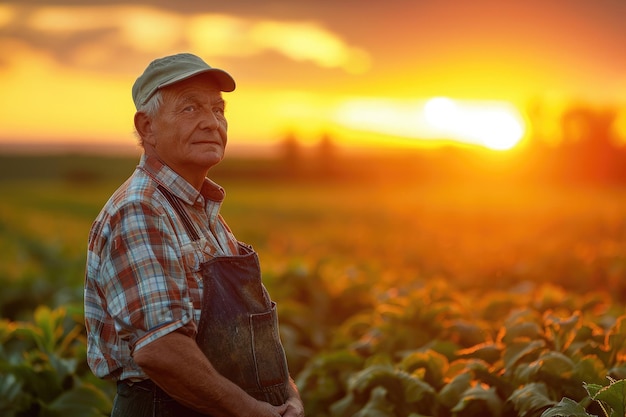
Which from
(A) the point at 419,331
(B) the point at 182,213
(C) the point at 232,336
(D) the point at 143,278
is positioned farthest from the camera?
(A) the point at 419,331

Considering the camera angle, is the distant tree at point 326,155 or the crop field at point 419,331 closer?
the crop field at point 419,331

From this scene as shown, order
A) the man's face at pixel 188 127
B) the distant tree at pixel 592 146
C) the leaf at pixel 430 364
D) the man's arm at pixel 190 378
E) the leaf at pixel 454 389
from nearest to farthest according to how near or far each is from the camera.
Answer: the man's arm at pixel 190 378
the man's face at pixel 188 127
the leaf at pixel 454 389
the leaf at pixel 430 364
the distant tree at pixel 592 146

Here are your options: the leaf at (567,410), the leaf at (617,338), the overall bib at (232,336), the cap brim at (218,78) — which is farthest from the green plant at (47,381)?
the leaf at (617,338)

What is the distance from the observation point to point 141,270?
3404 mm

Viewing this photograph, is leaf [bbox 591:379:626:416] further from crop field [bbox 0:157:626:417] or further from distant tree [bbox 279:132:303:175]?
distant tree [bbox 279:132:303:175]

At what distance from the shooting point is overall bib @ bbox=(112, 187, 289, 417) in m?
3.60

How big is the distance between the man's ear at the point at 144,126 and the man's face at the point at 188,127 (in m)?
0.02

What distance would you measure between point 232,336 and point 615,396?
1739 millimetres

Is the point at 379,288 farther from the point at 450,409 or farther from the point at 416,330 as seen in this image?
the point at 450,409

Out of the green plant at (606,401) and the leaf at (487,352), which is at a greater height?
the green plant at (606,401)

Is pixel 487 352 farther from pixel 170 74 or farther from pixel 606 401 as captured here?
pixel 170 74

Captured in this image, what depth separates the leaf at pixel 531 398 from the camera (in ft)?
14.8

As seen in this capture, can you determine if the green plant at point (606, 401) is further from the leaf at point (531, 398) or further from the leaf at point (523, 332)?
the leaf at point (523, 332)

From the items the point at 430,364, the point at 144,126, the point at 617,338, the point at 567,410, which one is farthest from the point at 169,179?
the point at 617,338
